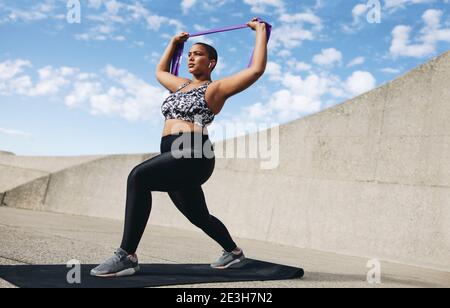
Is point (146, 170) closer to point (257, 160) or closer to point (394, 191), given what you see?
point (394, 191)

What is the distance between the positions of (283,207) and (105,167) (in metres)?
5.56

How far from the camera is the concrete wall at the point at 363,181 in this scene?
22.8 feet

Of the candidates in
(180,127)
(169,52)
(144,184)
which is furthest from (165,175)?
(169,52)

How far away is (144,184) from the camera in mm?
3117

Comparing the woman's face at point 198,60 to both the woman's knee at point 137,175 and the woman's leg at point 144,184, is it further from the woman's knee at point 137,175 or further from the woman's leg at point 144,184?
the woman's knee at point 137,175

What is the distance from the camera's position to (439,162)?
273 inches

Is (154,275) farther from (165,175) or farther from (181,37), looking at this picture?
(181,37)

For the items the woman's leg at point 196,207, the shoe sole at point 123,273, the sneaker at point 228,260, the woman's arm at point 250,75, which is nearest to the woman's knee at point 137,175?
the woman's leg at point 196,207

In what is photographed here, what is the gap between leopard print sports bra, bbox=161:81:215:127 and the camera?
3.32 m

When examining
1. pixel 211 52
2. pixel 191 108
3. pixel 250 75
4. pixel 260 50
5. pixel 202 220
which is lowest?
pixel 202 220

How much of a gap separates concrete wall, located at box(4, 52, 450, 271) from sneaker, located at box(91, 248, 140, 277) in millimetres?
5052

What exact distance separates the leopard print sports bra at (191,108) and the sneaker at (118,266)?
1025mm

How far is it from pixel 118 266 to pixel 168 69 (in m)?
1.69
